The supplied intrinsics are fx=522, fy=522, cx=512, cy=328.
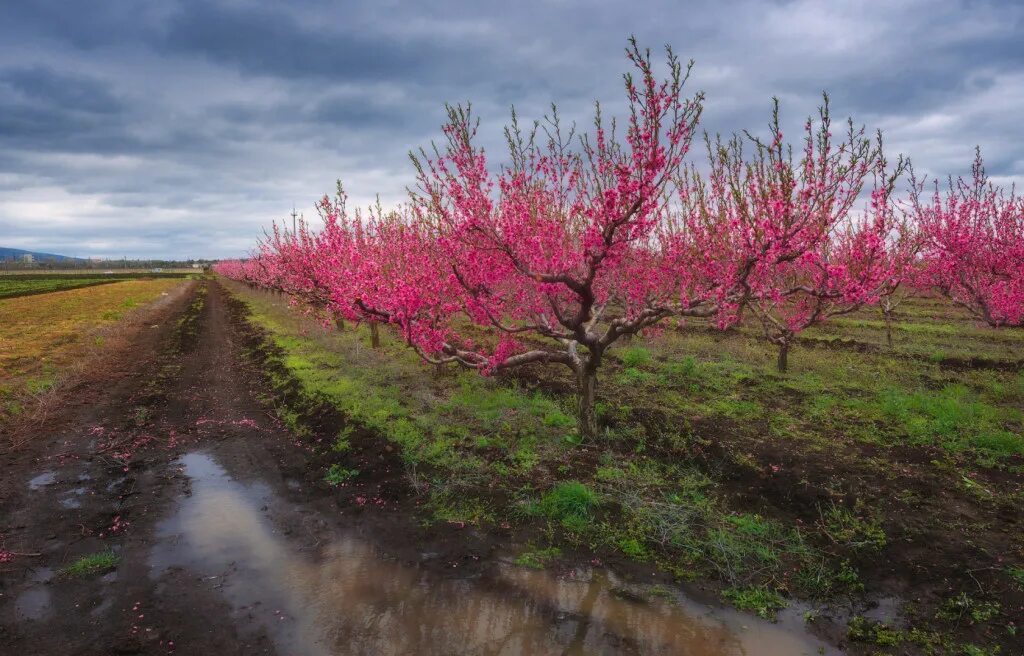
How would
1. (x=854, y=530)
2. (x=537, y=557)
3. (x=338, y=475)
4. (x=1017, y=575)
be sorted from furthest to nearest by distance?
(x=338, y=475), (x=854, y=530), (x=537, y=557), (x=1017, y=575)

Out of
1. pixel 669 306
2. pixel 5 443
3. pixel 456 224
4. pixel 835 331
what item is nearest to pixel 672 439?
pixel 669 306

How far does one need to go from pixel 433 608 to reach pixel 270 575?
8.14ft

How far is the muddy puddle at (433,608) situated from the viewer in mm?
5707

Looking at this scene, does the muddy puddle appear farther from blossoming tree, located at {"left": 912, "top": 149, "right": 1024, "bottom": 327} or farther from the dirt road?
blossoming tree, located at {"left": 912, "top": 149, "right": 1024, "bottom": 327}

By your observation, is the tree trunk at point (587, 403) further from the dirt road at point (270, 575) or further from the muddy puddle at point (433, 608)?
the muddy puddle at point (433, 608)

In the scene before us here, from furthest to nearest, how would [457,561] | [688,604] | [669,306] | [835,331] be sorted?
[835,331] → [669,306] → [457,561] → [688,604]

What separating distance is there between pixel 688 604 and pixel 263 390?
14.4 meters

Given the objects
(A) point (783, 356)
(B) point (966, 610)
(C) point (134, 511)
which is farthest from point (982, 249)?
(C) point (134, 511)

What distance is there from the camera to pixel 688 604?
6281 mm

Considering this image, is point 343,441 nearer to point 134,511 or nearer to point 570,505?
point 134,511

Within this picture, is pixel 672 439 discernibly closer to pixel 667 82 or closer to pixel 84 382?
pixel 667 82

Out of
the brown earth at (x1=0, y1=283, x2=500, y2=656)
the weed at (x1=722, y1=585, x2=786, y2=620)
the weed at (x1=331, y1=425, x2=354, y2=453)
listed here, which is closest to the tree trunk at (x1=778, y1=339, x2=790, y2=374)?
the weed at (x1=722, y1=585, x2=786, y2=620)

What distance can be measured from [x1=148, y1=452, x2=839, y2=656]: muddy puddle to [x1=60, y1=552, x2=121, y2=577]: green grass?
0.57 meters

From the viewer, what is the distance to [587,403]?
429 inches
